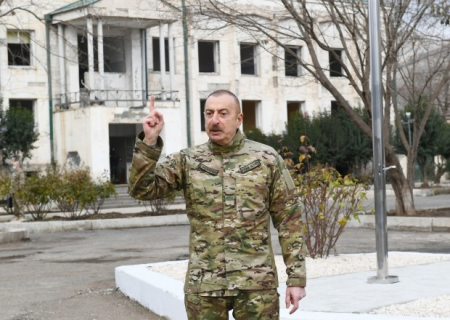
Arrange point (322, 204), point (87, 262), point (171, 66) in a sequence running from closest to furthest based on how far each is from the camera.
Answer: point (322, 204) < point (87, 262) < point (171, 66)

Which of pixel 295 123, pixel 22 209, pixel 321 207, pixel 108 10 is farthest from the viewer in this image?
pixel 295 123

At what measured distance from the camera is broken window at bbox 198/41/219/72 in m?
43.2

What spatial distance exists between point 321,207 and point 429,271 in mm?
1741

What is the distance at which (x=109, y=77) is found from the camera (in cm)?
3962

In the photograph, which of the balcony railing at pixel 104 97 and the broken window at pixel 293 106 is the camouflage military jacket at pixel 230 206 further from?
the broken window at pixel 293 106

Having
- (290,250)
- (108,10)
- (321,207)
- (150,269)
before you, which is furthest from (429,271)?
(108,10)

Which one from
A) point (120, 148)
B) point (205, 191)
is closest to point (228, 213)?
point (205, 191)

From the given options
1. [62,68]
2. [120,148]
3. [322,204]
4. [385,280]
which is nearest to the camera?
[385,280]

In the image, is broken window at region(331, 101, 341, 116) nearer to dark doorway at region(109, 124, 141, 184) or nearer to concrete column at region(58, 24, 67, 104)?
dark doorway at region(109, 124, 141, 184)

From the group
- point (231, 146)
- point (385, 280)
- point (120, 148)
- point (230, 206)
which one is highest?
point (231, 146)

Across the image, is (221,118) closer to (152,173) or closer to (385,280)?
(152,173)

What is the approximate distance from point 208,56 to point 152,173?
39.3 m

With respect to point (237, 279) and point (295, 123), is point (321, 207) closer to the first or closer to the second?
point (237, 279)

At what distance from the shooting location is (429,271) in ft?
34.1
